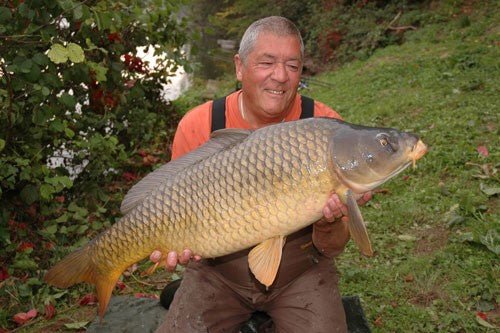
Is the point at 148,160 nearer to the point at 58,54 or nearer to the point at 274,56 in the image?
the point at 58,54

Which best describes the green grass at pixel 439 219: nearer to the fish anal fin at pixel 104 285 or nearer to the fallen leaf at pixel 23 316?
the fish anal fin at pixel 104 285

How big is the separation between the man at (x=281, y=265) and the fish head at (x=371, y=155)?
0.35m

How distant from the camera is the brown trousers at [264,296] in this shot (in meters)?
2.05

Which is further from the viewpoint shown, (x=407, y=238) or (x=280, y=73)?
(x=407, y=238)

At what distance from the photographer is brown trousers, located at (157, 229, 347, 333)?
2.05 meters

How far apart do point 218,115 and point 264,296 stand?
72cm

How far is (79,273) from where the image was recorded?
6.20ft

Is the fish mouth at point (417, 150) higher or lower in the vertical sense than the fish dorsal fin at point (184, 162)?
higher

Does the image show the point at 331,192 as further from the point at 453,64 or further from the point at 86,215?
the point at 453,64

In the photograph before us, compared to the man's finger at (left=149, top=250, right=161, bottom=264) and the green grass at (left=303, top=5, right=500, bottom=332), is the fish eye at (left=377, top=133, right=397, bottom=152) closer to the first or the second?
the man's finger at (left=149, top=250, right=161, bottom=264)

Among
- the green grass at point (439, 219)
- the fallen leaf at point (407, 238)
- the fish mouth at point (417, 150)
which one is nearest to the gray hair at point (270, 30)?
the fish mouth at point (417, 150)

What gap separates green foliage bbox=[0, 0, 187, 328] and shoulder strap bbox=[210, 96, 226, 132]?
1.78 feet

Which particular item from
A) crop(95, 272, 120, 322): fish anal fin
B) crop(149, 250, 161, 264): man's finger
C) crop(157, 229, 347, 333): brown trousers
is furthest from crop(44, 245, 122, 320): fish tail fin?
crop(157, 229, 347, 333): brown trousers

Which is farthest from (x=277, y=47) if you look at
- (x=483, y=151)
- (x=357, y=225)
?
(x=483, y=151)
